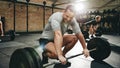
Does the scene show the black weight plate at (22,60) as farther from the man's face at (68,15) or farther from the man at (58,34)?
the man's face at (68,15)

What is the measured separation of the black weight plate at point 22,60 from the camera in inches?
66.7

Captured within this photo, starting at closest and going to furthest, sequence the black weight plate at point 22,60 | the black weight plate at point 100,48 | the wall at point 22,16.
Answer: the black weight plate at point 22,60 < the black weight plate at point 100,48 < the wall at point 22,16

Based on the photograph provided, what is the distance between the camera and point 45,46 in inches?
86.6

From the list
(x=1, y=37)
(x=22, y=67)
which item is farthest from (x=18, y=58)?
(x=1, y=37)

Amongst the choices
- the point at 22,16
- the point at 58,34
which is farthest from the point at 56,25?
the point at 22,16

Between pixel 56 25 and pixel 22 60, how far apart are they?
0.64 m

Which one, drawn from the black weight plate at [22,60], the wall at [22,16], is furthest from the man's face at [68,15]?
the wall at [22,16]

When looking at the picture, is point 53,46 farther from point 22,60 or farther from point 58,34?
point 22,60

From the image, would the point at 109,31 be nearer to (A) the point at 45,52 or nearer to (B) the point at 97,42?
(B) the point at 97,42

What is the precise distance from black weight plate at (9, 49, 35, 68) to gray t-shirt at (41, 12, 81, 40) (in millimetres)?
503

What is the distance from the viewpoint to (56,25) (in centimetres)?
195

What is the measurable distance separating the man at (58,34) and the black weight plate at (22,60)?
0.36 metres

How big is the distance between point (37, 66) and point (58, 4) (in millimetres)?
9440

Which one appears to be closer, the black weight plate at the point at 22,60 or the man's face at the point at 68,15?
the black weight plate at the point at 22,60
